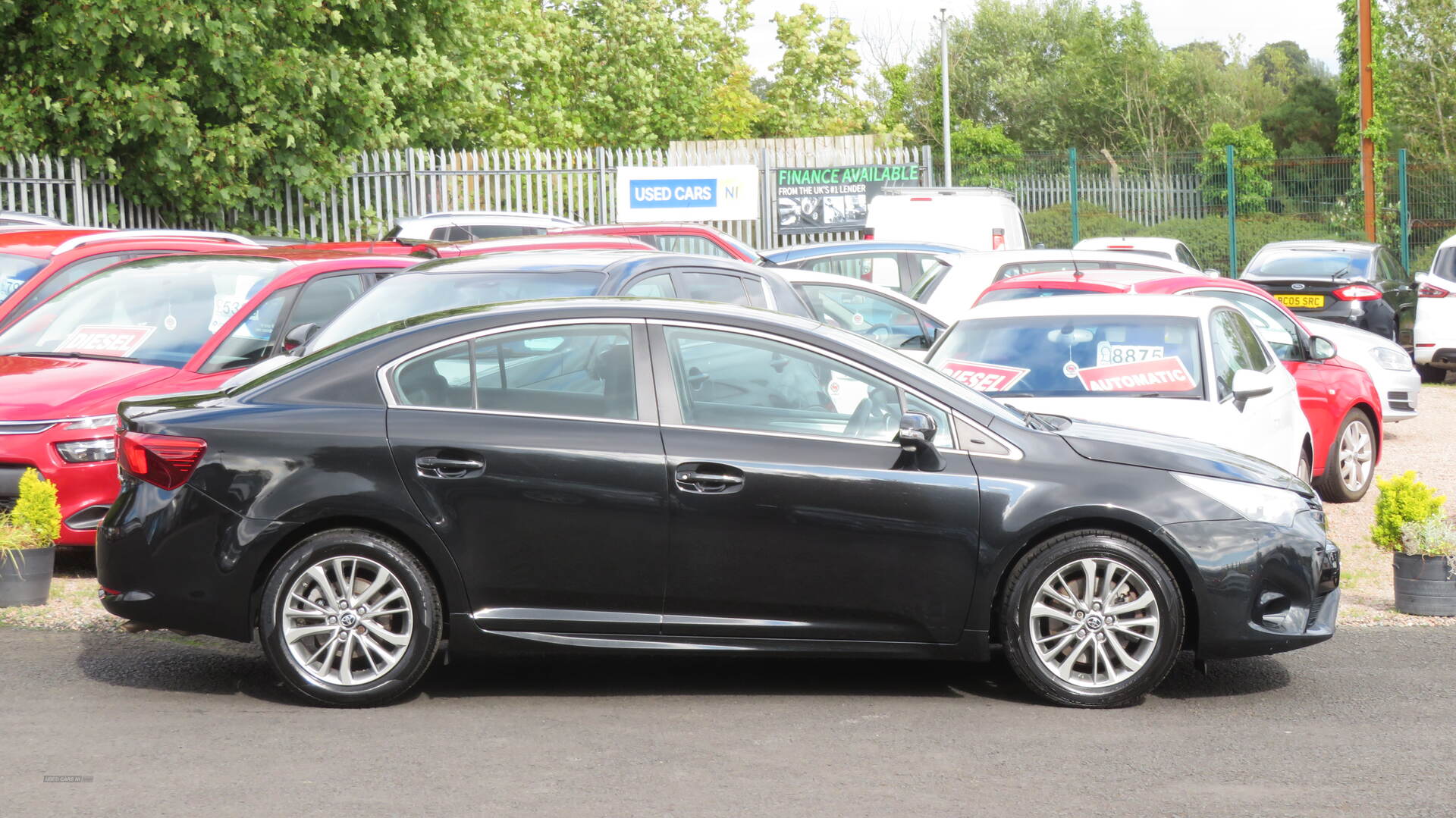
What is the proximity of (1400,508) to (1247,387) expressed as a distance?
A: 0.92m

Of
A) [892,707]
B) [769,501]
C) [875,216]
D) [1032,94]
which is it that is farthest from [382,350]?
[1032,94]

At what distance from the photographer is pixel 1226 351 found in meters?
8.55

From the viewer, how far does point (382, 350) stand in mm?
5906

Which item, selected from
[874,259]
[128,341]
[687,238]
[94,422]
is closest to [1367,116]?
[874,259]

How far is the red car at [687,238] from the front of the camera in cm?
1502

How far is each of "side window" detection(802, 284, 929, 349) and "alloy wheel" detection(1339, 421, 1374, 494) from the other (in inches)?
129

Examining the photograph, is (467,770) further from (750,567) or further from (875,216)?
(875,216)

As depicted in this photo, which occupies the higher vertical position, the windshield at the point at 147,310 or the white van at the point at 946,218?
the white van at the point at 946,218

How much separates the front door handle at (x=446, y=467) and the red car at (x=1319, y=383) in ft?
18.1

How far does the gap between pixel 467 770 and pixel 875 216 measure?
15.5m

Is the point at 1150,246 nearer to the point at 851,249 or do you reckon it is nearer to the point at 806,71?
the point at 851,249

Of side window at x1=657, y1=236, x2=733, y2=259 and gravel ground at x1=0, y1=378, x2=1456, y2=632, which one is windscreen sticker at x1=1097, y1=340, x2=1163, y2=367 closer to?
gravel ground at x1=0, y1=378, x2=1456, y2=632

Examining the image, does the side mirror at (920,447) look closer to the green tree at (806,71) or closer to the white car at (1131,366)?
the white car at (1131,366)

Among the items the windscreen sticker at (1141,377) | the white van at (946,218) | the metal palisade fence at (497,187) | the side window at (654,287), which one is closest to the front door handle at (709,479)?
the side window at (654,287)
